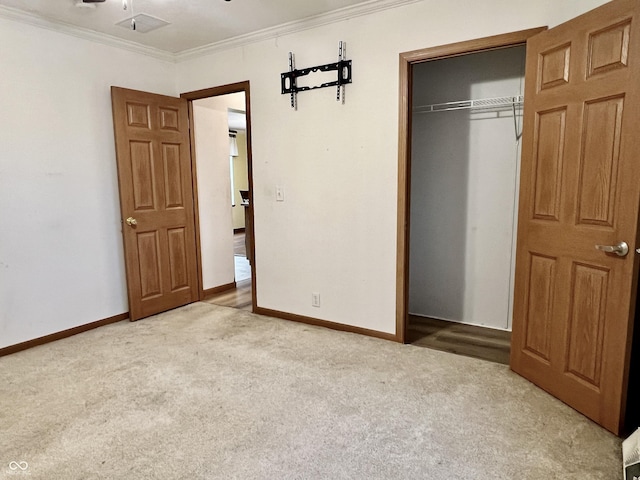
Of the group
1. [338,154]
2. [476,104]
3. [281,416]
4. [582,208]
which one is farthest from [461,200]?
[281,416]

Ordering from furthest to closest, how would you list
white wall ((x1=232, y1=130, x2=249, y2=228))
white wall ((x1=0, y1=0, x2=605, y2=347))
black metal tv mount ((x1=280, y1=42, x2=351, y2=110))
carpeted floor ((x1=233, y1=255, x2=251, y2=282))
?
white wall ((x1=232, y1=130, x2=249, y2=228)) < carpeted floor ((x1=233, y1=255, x2=251, y2=282)) < black metal tv mount ((x1=280, y1=42, x2=351, y2=110)) < white wall ((x1=0, y1=0, x2=605, y2=347))

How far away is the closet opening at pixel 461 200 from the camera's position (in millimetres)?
3156

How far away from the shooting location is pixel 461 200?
355cm

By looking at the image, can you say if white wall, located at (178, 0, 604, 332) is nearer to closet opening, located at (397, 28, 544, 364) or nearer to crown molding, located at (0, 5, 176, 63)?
closet opening, located at (397, 28, 544, 364)

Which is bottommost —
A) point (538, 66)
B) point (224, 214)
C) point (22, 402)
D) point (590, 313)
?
point (22, 402)

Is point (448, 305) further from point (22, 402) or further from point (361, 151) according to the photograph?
point (22, 402)

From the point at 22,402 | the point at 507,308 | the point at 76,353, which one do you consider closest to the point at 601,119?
the point at 507,308

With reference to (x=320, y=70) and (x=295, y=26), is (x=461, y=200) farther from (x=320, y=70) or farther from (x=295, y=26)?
(x=295, y=26)

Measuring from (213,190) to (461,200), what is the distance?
2.62 m

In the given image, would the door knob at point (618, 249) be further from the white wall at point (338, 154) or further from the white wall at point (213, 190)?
the white wall at point (213, 190)

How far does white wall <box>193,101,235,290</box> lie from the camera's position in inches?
172

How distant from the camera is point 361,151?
3.15 meters

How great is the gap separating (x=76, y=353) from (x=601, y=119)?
3.67m

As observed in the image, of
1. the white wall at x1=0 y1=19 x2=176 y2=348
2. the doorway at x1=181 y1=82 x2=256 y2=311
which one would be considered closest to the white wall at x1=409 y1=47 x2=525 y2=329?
the doorway at x1=181 y1=82 x2=256 y2=311
